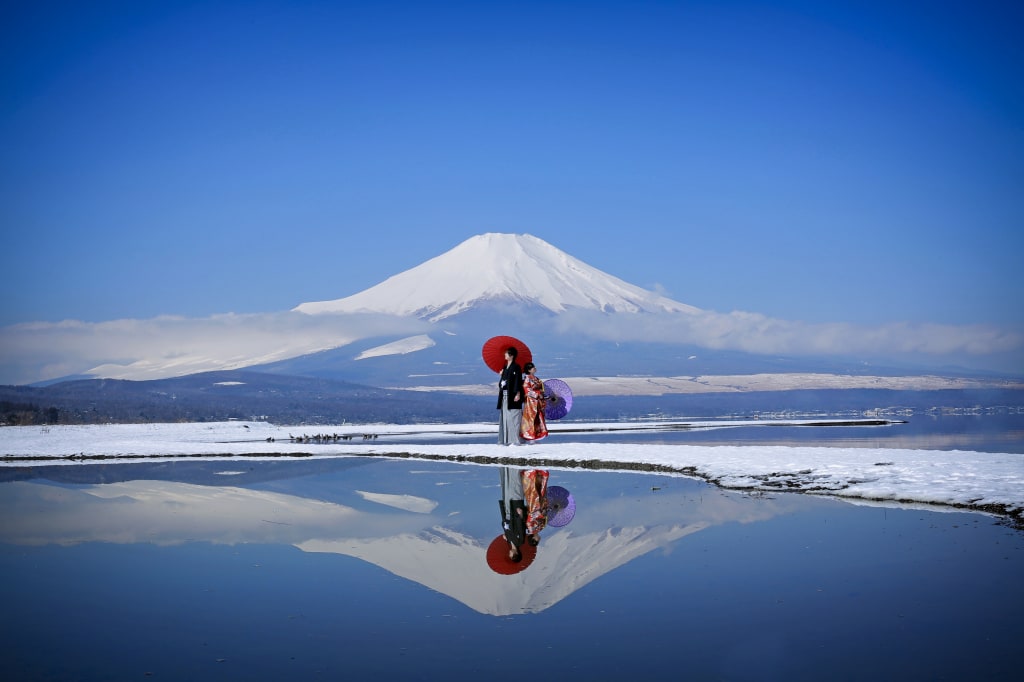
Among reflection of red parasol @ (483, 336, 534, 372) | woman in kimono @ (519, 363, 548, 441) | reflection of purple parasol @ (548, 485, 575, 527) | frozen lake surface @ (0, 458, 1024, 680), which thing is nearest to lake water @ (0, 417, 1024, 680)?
frozen lake surface @ (0, 458, 1024, 680)

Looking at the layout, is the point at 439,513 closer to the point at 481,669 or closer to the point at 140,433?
the point at 481,669

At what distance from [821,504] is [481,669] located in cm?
833

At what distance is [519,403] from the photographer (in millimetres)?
24812

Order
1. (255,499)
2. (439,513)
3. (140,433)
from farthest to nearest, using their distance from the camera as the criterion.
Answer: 1. (140,433)
2. (255,499)
3. (439,513)

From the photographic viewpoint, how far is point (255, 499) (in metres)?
15.0

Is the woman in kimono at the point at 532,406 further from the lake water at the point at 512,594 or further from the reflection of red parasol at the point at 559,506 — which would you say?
the lake water at the point at 512,594

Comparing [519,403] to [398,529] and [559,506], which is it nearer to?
[559,506]

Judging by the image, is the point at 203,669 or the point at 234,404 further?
the point at 234,404

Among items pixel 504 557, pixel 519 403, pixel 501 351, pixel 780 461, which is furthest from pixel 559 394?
pixel 504 557

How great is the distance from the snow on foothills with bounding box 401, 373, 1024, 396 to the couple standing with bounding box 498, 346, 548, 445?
436ft

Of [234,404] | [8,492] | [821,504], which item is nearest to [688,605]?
[821,504]

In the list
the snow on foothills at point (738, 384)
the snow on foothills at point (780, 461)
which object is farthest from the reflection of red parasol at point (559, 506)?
the snow on foothills at point (738, 384)

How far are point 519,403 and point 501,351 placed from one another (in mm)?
1899

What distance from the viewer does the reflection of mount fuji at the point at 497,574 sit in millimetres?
7793
